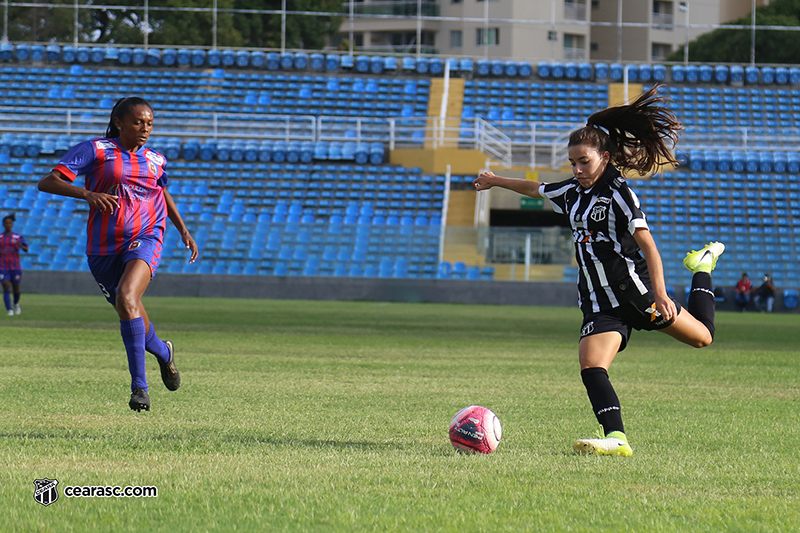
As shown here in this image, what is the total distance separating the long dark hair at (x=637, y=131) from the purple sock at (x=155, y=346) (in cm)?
307

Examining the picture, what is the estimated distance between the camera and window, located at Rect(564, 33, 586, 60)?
62219 millimetres

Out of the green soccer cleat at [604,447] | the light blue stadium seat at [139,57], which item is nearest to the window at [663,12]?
the light blue stadium seat at [139,57]

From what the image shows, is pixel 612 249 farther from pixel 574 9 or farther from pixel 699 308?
pixel 574 9

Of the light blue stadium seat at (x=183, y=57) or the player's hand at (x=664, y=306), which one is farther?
the light blue stadium seat at (x=183, y=57)

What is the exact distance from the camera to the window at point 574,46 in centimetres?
6222

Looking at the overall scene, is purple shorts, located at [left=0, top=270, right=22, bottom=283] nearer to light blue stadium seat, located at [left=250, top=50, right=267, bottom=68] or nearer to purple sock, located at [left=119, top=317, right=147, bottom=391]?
purple sock, located at [left=119, top=317, right=147, bottom=391]

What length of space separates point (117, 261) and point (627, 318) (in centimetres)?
337

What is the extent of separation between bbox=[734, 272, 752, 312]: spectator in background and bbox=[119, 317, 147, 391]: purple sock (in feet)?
80.6

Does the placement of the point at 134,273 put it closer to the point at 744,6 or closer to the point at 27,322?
the point at 27,322

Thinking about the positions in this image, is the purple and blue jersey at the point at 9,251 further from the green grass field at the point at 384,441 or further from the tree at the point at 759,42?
the tree at the point at 759,42

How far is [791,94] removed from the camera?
1558 inches

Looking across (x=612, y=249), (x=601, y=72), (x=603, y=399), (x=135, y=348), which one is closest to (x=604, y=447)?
(x=603, y=399)

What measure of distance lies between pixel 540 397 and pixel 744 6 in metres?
66.5

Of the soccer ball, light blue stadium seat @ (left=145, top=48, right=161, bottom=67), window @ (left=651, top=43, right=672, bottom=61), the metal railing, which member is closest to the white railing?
light blue stadium seat @ (left=145, top=48, right=161, bottom=67)
